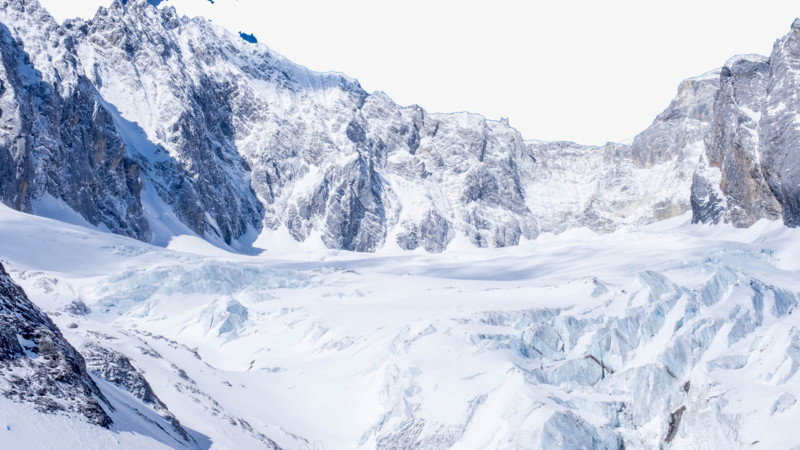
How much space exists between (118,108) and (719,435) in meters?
161

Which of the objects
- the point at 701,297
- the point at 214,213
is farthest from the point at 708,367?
the point at 214,213

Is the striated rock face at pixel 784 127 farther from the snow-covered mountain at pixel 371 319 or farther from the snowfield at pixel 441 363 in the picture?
the snowfield at pixel 441 363

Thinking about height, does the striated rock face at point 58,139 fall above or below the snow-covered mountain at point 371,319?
above

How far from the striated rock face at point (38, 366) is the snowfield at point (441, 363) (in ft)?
1.44

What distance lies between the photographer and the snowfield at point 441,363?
2945 centimetres

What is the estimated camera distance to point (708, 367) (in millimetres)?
34750

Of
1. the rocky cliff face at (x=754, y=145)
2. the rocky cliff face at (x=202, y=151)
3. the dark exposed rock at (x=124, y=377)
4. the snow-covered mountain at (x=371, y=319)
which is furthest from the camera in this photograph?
the rocky cliff face at (x=202, y=151)

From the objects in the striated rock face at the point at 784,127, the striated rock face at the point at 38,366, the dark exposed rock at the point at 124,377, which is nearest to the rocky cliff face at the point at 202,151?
the striated rock face at the point at 784,127

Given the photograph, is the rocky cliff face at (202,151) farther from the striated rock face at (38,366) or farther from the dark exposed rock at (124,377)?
the striated rock face at (38,366)

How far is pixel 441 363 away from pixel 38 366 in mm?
24214

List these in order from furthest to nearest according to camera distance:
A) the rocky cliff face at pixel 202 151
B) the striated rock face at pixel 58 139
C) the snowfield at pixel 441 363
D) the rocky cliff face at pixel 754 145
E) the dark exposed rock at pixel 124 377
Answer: the rocky cliff face at pixel 202 151, the striated rock face at pixel 58 139, the rocky cliff face at pixel 754 145, the snowfield at pixel 441 363, the dark exposed rock at pixel 124 377

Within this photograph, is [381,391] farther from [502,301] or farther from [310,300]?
[310,300]

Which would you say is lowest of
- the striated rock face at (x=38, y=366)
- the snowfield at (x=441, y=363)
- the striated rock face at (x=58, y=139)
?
the snowfield at (x=441, y=363)

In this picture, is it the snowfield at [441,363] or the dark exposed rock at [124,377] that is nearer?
the dark exposed rock at [124,377]
